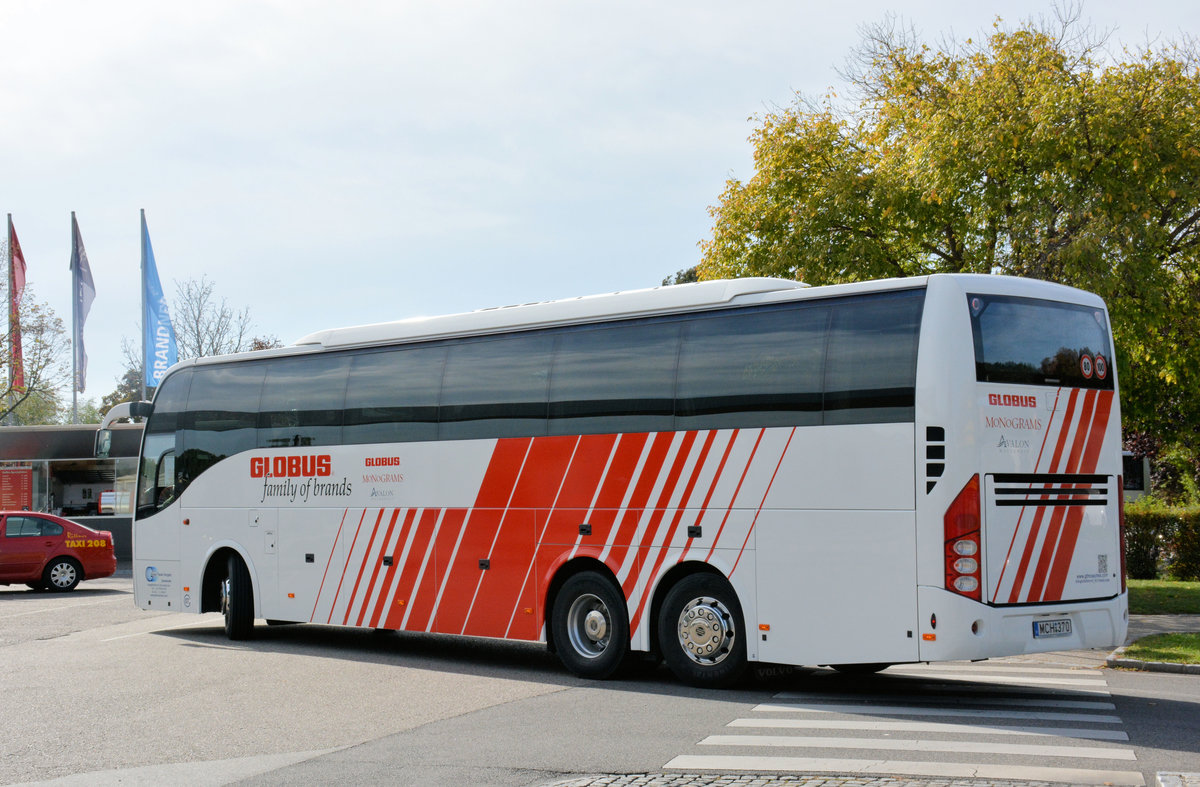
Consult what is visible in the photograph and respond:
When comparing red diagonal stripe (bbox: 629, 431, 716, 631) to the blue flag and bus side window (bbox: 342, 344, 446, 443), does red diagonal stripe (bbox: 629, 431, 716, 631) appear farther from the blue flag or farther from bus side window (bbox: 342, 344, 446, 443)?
the blue flag

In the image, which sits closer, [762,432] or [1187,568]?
[762,432]

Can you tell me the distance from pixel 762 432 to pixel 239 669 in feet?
21.5

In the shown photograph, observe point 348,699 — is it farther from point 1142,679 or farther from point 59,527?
point 59,527

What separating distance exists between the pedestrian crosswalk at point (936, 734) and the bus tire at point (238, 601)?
818 centimetres

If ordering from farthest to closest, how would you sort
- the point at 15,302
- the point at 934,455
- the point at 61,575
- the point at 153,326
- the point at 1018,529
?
the point at 15,302 < the point at 153,326 < the point at 61,575 < the point at 1018,529 < the point at 934,455

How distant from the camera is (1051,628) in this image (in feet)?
34.4

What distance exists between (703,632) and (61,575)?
20073 mm

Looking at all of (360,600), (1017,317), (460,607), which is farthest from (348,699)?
(1017,317)

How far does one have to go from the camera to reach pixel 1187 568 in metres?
27.7

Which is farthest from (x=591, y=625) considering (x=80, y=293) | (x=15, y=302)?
(x=15, y=302)

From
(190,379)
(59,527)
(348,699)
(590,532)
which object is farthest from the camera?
(59,527)

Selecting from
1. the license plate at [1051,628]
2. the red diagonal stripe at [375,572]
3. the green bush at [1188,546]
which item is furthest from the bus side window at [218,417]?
the green bush at [1188,546]

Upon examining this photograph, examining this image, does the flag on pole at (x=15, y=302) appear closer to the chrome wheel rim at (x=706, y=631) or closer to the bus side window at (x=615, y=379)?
the bus side window at (x=615, y=379)

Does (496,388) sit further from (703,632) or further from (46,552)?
(46,552)
